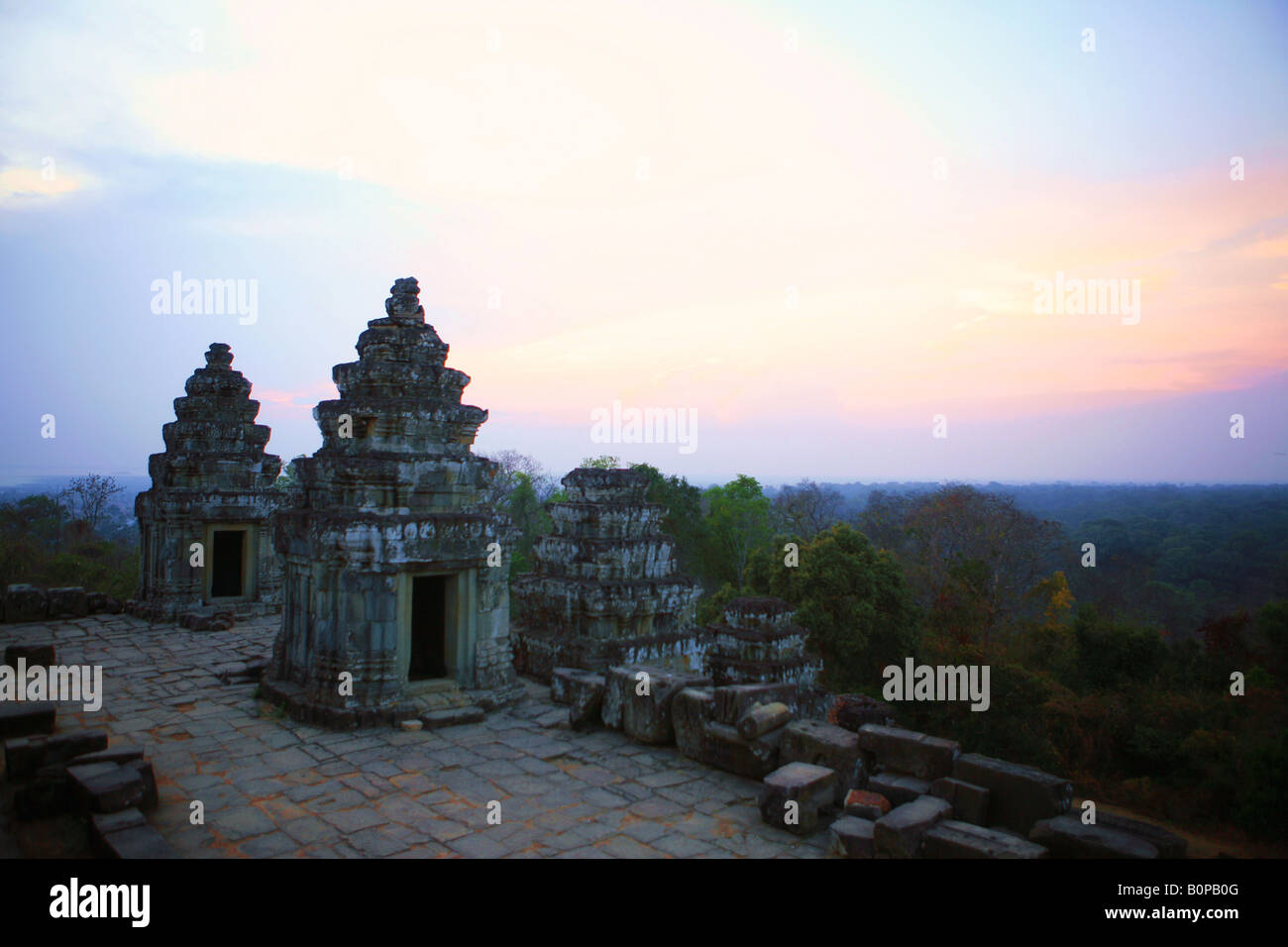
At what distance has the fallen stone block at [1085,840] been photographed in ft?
13.3

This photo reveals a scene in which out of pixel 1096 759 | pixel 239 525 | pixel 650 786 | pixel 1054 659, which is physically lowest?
pixel 1096 759

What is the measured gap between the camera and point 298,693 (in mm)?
7477

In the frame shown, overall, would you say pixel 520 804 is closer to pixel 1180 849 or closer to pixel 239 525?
pixel 1180 849

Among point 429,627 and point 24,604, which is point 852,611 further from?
point 24,604

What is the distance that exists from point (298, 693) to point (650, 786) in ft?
13.1

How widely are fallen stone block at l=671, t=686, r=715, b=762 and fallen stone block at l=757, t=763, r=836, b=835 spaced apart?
1.12 m

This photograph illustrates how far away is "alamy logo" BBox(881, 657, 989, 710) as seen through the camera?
45.4 ft

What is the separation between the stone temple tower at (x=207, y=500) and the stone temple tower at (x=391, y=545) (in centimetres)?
597

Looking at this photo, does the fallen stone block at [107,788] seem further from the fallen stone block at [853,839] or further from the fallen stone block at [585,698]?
the fallen stone block at [853,839]

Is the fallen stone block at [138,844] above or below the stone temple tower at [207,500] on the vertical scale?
below

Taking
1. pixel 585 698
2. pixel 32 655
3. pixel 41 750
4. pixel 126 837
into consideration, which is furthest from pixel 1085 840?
pixel 32 655

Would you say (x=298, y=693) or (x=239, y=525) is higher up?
(x=239, y=525)

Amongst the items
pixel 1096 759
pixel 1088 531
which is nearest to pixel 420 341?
pixel 1096 759

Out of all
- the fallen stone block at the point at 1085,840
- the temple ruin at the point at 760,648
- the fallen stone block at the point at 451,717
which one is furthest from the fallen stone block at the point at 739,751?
the fallen stone block at the point at 451,717
